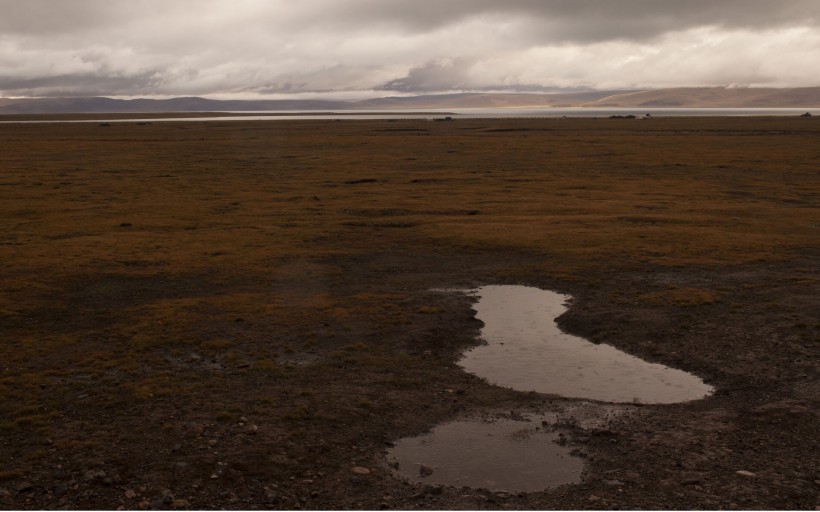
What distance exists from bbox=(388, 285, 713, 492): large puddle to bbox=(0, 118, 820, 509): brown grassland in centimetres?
42

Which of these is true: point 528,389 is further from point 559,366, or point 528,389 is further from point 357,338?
point 357,338

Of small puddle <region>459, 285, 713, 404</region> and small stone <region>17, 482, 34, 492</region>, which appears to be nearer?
small stone <region>17, 482, 34, 492</region>

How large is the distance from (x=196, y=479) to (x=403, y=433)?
3.63 metres

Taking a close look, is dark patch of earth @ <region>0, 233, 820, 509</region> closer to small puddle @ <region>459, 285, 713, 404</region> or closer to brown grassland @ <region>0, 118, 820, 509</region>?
brown grassland @ <region>0, 118, 820, 509</region>

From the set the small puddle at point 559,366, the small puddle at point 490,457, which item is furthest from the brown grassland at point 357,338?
the small puddle at point 559,366

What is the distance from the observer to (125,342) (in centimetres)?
1733

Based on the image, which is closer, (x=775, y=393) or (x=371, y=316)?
(x=775, y=393)

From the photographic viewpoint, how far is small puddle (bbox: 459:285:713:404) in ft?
48.7

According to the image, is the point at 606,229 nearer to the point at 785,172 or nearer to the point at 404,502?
the point at 404,502

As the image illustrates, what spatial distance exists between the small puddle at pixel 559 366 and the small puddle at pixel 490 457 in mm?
2272

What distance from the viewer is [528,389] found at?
48.9ft

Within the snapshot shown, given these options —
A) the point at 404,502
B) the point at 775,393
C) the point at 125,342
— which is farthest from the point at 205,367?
the point at 775,393

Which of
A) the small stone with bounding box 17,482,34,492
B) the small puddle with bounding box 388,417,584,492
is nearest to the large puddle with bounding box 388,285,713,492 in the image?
the small puddle with bounding box 388,417,584,492

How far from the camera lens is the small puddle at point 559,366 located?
48.7 ft
